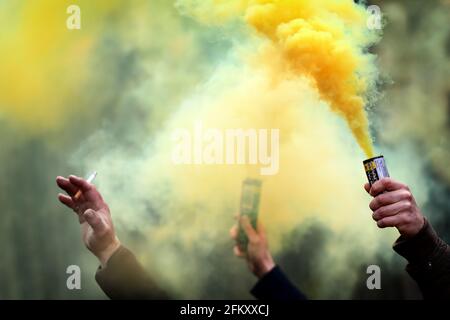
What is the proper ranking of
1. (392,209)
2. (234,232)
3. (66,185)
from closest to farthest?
(392,209) → (66,185) → (234,232)

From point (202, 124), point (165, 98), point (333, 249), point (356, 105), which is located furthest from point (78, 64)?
point (333, 249)

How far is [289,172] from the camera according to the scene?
11.8ft

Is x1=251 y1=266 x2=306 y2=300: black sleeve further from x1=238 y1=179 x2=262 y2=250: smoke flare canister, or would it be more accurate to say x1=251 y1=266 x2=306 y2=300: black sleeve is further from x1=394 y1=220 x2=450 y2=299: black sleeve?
x1=238 y1=179 x2=262 y2=250: smoke flare canister

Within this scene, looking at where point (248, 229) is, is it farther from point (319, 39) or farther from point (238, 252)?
point (319, 39)

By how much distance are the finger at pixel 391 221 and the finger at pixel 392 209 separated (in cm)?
1

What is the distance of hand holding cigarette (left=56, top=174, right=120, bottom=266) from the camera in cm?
247

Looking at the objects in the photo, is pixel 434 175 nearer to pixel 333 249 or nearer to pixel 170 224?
pixel 333 249

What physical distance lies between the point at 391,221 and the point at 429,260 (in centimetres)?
29

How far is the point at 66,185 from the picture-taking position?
2.44 m

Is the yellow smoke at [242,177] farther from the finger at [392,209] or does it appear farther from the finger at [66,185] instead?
the finger at [392,209]

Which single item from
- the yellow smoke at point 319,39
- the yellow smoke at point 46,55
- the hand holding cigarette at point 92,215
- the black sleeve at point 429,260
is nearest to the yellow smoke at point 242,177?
the yellow smoke at point 319,39

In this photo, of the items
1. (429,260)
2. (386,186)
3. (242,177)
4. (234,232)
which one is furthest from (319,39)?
(429,260)

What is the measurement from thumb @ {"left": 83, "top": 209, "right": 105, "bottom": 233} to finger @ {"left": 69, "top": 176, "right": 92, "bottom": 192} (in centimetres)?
11

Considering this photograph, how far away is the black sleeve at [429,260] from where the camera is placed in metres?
2.14
